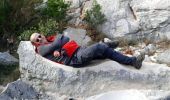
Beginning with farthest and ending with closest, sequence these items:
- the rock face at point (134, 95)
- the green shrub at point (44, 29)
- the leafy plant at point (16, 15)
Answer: the leafy plant at point (16, 15) → the green shrub at point (44, 29) → the rock face at point (134, 95)

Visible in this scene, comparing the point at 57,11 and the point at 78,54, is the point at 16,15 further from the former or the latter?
the point at 78,54

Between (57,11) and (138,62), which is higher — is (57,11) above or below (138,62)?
above

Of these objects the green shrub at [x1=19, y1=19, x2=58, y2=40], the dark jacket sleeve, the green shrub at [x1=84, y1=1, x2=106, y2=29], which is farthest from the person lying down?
the green shrub at [x1=84, y1=1, x2=106, y2=29]

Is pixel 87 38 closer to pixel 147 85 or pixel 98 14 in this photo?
pixel 98 14

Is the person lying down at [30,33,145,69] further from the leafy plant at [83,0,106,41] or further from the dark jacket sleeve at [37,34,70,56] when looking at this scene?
the leafy plant at [83,0,106,41]

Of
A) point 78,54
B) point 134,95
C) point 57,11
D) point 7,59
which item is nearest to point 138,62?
point 134,95

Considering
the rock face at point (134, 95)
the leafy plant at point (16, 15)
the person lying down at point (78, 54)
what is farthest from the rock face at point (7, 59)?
the rock face at point (134, 95)

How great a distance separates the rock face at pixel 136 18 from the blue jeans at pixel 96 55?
3.22 meters

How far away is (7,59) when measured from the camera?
11.1 m

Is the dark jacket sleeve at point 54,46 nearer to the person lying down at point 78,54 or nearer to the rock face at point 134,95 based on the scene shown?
the person lying down at point 78,54

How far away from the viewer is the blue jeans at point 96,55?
892 centimetres

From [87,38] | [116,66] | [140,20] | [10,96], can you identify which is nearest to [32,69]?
[10,96]

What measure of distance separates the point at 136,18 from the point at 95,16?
1.03 metres

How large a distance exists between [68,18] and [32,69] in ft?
12.6
